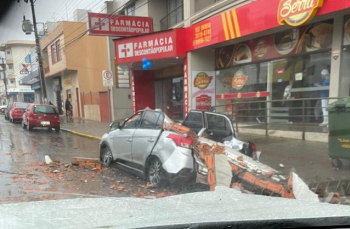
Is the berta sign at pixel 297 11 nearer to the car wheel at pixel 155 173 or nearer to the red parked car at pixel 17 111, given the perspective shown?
the car wheel at pixel 155 173

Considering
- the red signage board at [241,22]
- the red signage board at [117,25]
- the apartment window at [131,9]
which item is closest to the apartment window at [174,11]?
the red signage board at [117,25]

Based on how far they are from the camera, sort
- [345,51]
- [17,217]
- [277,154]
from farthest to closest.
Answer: [345,51] → [277,154] → [17,217]

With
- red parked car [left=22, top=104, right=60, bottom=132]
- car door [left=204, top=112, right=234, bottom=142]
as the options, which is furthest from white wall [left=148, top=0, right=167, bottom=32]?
car door [left=204, top=112, right=234, bottom=142]

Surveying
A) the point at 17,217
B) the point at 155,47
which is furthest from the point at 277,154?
the point at 155,47

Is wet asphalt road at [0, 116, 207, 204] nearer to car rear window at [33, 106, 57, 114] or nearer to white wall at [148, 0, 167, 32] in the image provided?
car rear window at [33, 106, 57, 114]

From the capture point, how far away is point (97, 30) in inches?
540

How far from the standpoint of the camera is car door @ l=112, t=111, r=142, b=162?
239 inches

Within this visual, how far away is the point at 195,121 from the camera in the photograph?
6.29m

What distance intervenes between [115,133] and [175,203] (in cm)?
432

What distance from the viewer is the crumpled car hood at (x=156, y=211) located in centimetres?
196

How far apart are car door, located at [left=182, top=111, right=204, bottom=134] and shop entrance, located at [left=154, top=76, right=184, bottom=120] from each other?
30.7ft

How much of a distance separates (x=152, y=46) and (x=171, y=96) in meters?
4.50

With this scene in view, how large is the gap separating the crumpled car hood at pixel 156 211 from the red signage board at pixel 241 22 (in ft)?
21.3

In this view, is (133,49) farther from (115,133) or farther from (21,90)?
(21,90)
